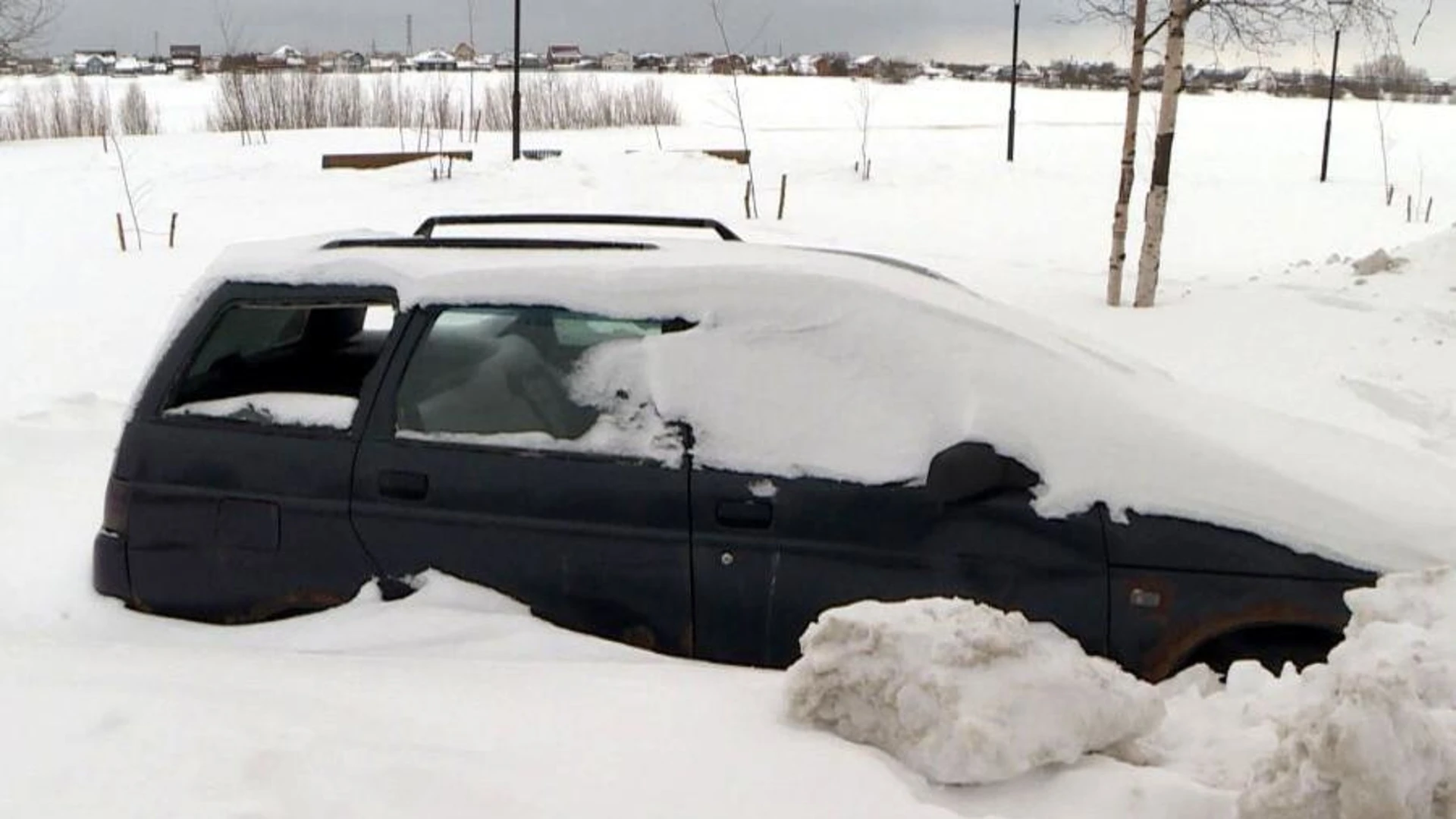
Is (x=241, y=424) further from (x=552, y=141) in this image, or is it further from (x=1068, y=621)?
(x=552, y=141)

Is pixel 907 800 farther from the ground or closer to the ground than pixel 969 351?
closer to the ground

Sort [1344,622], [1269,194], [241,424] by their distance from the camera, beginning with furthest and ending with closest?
[1269,194]
[241,424]
[1344,622]

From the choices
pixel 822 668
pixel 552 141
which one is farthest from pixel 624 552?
pixel 552 141

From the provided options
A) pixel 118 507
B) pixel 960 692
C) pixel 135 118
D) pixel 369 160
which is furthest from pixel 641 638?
pixel 135 118

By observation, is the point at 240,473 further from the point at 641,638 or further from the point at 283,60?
the point at 283,60

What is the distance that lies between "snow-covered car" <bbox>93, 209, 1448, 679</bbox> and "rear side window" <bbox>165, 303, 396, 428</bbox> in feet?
0.04

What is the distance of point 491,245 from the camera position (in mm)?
3988

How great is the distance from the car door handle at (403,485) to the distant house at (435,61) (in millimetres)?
45137

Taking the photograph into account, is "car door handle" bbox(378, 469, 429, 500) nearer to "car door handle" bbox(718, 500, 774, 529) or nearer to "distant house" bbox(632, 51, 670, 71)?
"car door handle" bbox(718, 500, 774, 529)

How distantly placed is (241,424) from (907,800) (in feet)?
7.59

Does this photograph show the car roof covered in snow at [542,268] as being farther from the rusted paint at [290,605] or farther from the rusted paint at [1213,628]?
the rusted paint at [1213,628]

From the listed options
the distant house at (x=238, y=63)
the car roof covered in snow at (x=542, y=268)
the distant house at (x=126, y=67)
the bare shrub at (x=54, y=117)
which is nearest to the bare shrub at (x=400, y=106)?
the distant house at (x=238, y=63)

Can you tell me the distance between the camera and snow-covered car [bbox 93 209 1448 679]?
124 inches

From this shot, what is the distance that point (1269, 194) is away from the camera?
26.7m
